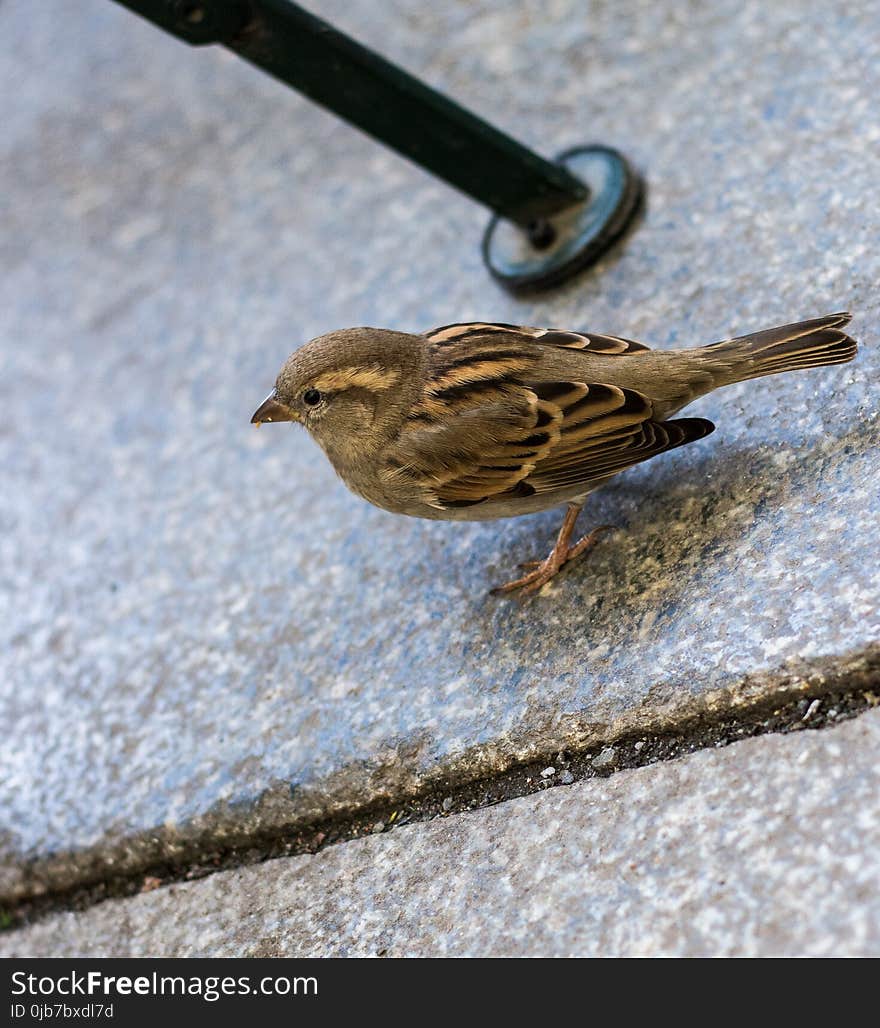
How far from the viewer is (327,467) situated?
3.07 meters

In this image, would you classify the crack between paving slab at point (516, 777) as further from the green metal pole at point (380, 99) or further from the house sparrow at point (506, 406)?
the green metal pole at point (380, 99)

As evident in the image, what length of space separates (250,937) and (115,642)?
97cm

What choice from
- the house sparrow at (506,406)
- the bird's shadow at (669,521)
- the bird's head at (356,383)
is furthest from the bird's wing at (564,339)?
the bird's shadow at (669,521)

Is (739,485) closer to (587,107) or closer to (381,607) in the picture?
(381,607)

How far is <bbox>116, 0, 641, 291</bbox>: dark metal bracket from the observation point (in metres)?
2.66

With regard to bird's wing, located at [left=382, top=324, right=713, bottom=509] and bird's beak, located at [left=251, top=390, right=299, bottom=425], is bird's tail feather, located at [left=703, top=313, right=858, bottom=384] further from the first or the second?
bird's beak, located at [left=251, top=390, right=299, bottom=425]

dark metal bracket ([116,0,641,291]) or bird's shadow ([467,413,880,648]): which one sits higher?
dark metal bracket ([116,0,641,291])

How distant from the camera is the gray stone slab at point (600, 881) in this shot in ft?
5.47

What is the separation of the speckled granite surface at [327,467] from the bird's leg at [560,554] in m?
0.05

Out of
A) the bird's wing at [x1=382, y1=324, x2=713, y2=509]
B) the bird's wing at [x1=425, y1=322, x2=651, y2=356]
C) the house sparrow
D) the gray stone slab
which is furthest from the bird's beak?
the gray stone slab

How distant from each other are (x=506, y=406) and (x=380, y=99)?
3.20ft

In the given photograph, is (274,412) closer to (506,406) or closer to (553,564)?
(506,406)

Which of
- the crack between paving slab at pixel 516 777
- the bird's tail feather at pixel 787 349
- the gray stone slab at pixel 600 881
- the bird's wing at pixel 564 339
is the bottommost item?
the gray stone slab at pixel 600 881

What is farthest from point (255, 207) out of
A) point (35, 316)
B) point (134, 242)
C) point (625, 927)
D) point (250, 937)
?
point (625, 927)
